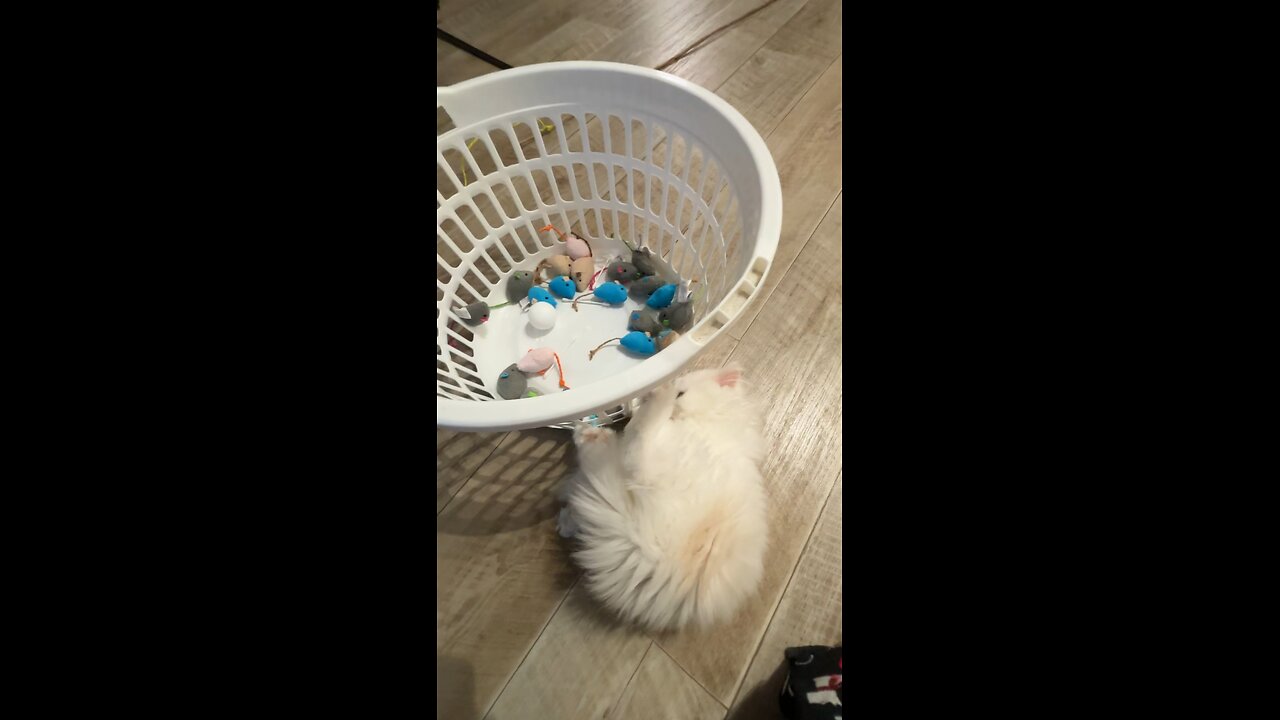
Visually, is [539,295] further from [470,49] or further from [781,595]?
[470,49]

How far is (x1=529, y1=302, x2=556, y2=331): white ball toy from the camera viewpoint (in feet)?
2.60

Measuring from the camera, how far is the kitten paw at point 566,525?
26.1 inches

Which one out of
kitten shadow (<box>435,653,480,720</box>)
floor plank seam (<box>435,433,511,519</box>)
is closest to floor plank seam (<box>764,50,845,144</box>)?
floor plank seam (<box>435,433,511,519</box>)

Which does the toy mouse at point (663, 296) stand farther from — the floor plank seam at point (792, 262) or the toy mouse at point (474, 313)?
the toy mouse at point (474, 313)

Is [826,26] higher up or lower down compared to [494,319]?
higher up

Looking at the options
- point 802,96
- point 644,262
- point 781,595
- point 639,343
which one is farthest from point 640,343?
point 802,96

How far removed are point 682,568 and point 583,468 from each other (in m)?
0.16

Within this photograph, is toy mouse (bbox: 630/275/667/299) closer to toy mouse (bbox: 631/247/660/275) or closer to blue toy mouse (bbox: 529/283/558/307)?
toy mouse (bbox: 631/247/660/275)

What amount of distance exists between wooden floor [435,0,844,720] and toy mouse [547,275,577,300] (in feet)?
0.70

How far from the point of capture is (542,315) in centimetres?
79

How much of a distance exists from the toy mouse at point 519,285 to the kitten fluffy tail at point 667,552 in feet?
1.07
